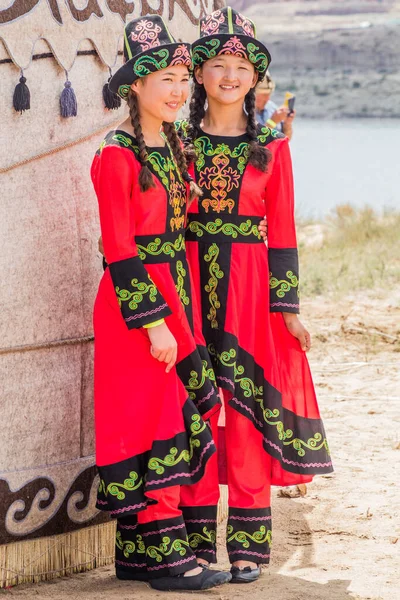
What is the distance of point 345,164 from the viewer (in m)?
28.1

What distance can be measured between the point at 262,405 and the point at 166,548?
0.52 metres

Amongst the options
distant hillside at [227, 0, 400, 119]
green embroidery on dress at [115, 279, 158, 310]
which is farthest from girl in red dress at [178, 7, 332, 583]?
distant hillside at [227, 0, 400, 119]

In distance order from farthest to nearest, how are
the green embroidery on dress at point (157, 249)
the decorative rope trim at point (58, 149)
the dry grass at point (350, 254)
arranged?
the dry grass at point (350, 254) < the decorative rope trim at point (58, 149) < the green embroidery on dress at point (157, 249)

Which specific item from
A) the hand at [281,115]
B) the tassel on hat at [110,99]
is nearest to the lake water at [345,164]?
the hand at [281,115]

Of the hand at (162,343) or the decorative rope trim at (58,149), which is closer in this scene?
the hand at (162,343)

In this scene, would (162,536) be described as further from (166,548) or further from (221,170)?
Result: (221,170)

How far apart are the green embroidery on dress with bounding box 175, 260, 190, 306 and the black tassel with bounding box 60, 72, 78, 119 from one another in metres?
0.56

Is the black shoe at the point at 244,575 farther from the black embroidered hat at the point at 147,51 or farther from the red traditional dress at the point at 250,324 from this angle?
the black embroidered hat at the point at 147,51

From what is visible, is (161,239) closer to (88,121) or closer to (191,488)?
(88,121)

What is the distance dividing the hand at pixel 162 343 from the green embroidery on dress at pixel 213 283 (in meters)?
0.28

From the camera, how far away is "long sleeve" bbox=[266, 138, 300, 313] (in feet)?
11.4

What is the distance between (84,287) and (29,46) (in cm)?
75

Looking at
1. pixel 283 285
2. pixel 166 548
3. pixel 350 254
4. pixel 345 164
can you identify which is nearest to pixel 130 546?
pixel 166 548

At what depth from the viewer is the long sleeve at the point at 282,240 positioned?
3465mm
